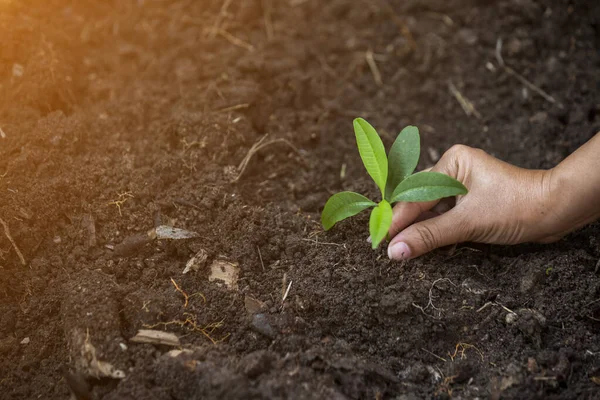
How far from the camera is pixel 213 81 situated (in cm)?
249

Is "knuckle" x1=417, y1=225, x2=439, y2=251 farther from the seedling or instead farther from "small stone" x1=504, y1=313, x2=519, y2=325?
"small stone" x1=504, y1=313, x2=519, y2=325

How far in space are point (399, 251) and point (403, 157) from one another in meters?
0.32

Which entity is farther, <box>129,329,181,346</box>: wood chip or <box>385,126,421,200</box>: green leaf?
<box>385,126,421,200</box>: green leaf

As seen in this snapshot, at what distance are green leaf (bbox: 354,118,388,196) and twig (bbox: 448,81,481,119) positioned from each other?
1.13 m

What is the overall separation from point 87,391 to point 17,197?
754mm

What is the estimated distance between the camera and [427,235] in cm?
177

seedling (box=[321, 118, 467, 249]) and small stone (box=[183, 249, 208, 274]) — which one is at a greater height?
seedling (box=[321, 118, 467, 249])

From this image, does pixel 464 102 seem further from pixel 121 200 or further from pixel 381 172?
pixel 121 200

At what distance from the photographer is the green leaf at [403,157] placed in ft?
5.83

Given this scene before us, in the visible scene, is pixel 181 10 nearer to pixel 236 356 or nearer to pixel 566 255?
pixel 236 356

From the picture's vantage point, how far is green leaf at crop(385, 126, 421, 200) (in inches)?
A: 70.0

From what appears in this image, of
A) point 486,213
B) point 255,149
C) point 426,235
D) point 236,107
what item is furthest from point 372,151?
point 236,107

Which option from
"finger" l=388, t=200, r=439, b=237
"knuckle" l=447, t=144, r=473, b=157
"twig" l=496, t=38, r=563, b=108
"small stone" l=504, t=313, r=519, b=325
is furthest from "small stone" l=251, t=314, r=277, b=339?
"twig" l=496, t=38, r=563, b=108

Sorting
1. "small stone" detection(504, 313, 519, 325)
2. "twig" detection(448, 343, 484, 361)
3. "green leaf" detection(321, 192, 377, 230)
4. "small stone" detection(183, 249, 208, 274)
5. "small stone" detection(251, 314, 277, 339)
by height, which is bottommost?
"twig" detection(448, 343, 484, 361)
